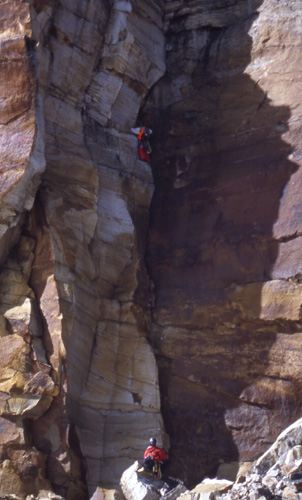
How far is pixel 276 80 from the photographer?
14062 mm

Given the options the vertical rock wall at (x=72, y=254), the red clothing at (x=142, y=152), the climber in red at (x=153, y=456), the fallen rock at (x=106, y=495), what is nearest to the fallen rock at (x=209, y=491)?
the climber in red at (x=153, y=456)

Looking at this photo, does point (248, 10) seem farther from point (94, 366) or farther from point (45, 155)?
point (94, 366)

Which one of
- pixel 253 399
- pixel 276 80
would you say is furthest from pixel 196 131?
pixel 253 399

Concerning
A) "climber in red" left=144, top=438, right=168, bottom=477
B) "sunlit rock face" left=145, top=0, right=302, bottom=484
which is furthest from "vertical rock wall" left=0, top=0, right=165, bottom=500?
"climber in red" left=144, top=438, right=168, bottom=477

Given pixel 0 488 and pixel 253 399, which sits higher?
pixel 253 399

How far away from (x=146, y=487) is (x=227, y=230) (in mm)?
5275

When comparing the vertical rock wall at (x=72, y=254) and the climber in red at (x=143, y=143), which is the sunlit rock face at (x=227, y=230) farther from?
the vertical rock wall at (x=72, y=254)

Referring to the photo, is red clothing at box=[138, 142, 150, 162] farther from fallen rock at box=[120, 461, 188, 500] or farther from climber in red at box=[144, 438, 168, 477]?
fallen rock at box=[120, 461, 188, 500]

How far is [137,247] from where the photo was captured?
45.0ft

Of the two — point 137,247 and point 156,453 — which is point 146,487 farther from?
point 137,247

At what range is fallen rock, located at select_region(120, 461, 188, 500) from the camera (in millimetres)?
10242

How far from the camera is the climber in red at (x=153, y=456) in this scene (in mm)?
10977

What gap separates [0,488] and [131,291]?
441cm

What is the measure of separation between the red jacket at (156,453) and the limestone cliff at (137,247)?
36.3 inches
